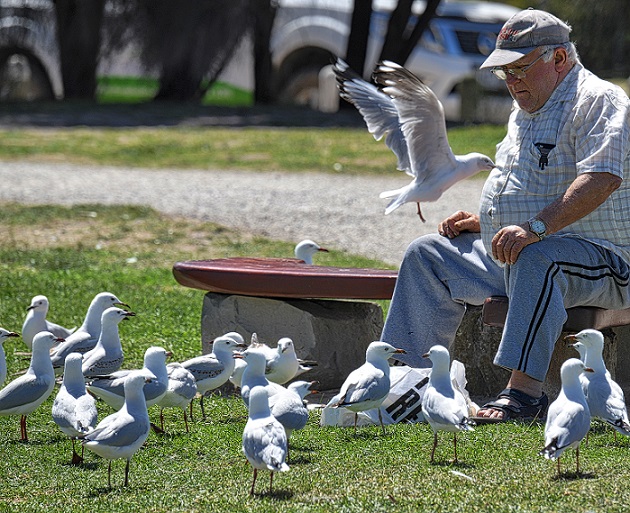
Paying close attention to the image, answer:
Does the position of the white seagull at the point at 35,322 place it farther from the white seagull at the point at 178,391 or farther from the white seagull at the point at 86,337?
the white seagull at the point at 178,391

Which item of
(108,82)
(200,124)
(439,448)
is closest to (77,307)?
(439,448)

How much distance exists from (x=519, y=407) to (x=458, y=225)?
1018 millimetres

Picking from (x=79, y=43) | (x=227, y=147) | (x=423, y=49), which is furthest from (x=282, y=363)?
(x=79, y=43)

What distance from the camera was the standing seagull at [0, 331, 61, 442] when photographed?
5.21 metres

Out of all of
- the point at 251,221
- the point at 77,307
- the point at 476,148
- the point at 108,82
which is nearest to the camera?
the point at 77,307

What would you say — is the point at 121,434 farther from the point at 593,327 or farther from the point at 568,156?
the point at 568,156

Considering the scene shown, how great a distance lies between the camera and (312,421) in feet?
18.1

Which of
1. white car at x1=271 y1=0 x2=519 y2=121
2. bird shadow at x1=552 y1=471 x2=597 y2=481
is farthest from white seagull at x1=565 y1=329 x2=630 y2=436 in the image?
white car at x1=271 y1=0 x2=519 y2=121

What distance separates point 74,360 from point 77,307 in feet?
11.5

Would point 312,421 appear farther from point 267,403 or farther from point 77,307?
point 77,307

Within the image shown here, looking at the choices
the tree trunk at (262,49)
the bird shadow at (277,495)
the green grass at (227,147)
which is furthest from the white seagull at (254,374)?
the tree trunk at (262,49)

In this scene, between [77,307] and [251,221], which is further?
[251,221]

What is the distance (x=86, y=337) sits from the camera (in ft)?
20.7

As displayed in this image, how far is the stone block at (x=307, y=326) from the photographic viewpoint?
6.46 meters
